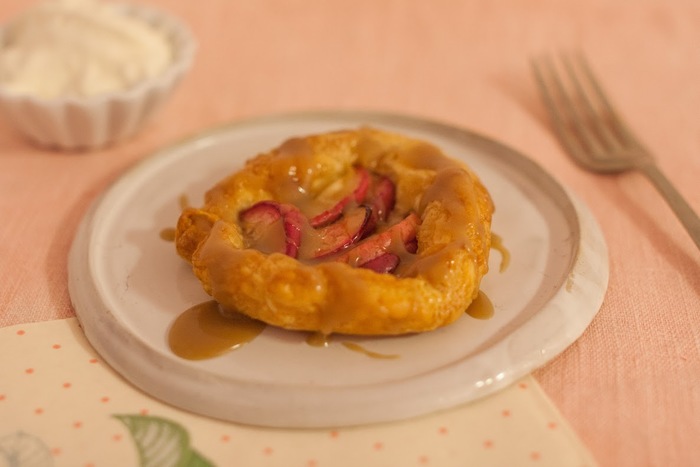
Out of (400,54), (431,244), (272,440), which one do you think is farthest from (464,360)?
(400,54)

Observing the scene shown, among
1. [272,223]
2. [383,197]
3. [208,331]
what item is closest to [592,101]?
[383,197]

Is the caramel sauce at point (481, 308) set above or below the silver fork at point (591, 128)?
below

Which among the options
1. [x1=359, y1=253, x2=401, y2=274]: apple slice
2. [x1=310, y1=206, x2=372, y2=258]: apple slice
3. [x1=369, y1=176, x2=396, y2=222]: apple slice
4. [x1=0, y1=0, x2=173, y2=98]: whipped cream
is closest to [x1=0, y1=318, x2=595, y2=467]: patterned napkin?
[x1=359, y1=253, x2=401, y2=274]: apple slice

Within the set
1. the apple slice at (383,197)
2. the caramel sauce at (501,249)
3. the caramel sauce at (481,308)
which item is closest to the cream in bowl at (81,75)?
the apple slice at (383,197)

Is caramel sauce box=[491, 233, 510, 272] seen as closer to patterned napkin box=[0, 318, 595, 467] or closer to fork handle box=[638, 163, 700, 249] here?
patterned napkin box=[0, 318, 595, 467]

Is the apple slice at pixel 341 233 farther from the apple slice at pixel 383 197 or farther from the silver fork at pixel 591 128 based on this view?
the silver fork at pixel 591 128

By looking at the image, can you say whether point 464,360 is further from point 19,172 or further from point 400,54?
point 400,54
